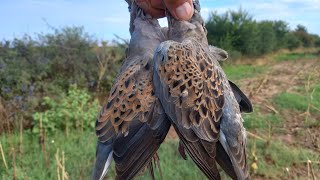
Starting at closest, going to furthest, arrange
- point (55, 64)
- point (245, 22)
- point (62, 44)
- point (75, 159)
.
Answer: point (75, 159)
point (55, 64)
point (62, 44)
point (245, 22)

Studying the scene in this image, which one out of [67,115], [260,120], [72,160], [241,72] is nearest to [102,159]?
[72,160]

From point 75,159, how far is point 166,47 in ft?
13.1

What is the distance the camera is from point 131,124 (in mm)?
1456

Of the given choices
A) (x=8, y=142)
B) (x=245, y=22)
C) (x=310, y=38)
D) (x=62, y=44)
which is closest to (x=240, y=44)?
(x=245, y=22)

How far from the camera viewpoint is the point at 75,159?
5246 mm

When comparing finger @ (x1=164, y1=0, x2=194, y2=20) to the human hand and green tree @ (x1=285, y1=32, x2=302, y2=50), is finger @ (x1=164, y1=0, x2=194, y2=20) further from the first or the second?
green tree @ (x1=285, y1=32, x2=302, y2=50)

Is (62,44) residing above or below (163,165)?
above

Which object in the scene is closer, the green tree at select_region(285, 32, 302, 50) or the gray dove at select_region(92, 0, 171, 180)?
the gray dove at select_region(92, 0, 171, 180)

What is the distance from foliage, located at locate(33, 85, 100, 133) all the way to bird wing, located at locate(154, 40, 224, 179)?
15.9 feet

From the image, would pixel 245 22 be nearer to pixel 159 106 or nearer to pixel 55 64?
pixel 55 64

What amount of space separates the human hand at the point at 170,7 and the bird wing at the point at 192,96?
0.46ft

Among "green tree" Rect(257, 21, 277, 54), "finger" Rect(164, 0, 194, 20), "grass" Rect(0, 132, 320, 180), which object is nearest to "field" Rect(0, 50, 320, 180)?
"grass" Rect(0, 132, 320, 180)

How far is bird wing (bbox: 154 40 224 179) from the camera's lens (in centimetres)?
144

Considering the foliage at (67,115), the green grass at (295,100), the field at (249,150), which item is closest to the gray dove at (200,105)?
the field at (249,150)
